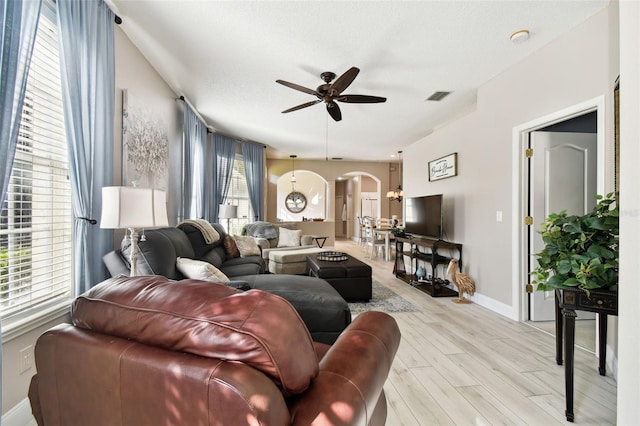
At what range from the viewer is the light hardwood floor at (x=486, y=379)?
179 centimetres

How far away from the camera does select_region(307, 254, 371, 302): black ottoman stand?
3.94m

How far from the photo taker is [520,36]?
2.71 m

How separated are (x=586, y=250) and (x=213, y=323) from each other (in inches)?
82.9

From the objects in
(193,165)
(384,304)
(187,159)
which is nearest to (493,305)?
(384,304)

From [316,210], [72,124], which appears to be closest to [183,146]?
[72,124]

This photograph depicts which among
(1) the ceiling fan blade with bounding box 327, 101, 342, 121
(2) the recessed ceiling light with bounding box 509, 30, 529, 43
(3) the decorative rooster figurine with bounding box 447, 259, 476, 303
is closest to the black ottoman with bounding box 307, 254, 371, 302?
(3) the decorative rooster figurine with bounding box 447, 259, 476, 303

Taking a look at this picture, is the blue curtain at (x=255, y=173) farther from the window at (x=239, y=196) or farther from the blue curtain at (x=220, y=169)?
the blue curtain at (x=220, y=169)

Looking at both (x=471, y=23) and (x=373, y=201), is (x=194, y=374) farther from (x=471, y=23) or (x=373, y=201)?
(x=373, y=201)

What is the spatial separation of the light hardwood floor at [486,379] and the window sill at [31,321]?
2076 mm

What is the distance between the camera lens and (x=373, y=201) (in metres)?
12.7

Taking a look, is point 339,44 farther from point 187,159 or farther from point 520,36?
point 187,159

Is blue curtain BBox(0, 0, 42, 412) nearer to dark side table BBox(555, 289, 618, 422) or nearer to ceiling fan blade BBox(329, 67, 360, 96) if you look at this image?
ceiling fan blade BBox(329, 67, 360, 96)

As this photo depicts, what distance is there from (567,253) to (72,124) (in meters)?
3.19

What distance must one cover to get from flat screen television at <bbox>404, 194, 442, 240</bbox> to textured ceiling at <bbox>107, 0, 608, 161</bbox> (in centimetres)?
145
